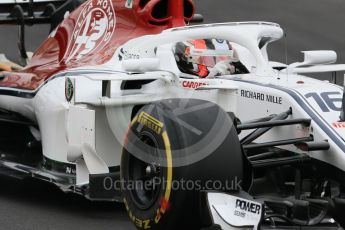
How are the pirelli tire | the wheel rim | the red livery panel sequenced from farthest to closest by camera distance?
the red livery panel < the wheel rim < the pirelli tire

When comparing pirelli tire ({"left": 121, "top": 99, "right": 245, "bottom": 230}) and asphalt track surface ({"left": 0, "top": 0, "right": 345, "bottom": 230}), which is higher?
pirelli tire ({"left": 121, "top": 99, "right": 245, "bottom": 230})

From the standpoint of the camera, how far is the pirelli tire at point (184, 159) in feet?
17.5

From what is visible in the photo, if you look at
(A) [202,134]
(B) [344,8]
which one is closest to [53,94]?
(A) [202,134]

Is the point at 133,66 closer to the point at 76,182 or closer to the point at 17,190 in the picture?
the point at 76,182

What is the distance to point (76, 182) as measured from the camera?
711 centimetres

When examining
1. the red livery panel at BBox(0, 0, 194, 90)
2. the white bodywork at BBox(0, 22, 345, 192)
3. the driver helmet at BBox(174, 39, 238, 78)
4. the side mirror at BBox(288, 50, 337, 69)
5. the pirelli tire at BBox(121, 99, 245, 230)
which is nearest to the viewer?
the pirelli tire at BBox(121, 99, 245, 230)

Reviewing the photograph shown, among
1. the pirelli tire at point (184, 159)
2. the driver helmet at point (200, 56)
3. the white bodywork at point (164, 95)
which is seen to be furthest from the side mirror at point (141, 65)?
the pirelli tire at point (184, 159)

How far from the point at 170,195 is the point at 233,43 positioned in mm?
2371

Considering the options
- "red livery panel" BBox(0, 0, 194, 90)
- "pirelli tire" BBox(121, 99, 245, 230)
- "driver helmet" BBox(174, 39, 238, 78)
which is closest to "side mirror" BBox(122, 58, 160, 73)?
"driver helmet" BBox(174, 39, 238, 78)

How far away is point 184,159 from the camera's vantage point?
17.6ft

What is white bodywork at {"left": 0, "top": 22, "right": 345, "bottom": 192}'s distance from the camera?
5.90m

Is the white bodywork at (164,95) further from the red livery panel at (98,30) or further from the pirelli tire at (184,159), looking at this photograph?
the pirelli tire at (184,159)

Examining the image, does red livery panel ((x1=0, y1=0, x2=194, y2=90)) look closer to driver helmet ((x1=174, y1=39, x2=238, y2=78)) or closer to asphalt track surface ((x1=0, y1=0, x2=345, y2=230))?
driver helmet ((x1=174, y1=39, x2=238, y2=78))

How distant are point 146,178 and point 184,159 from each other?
Result: 0.64 m
